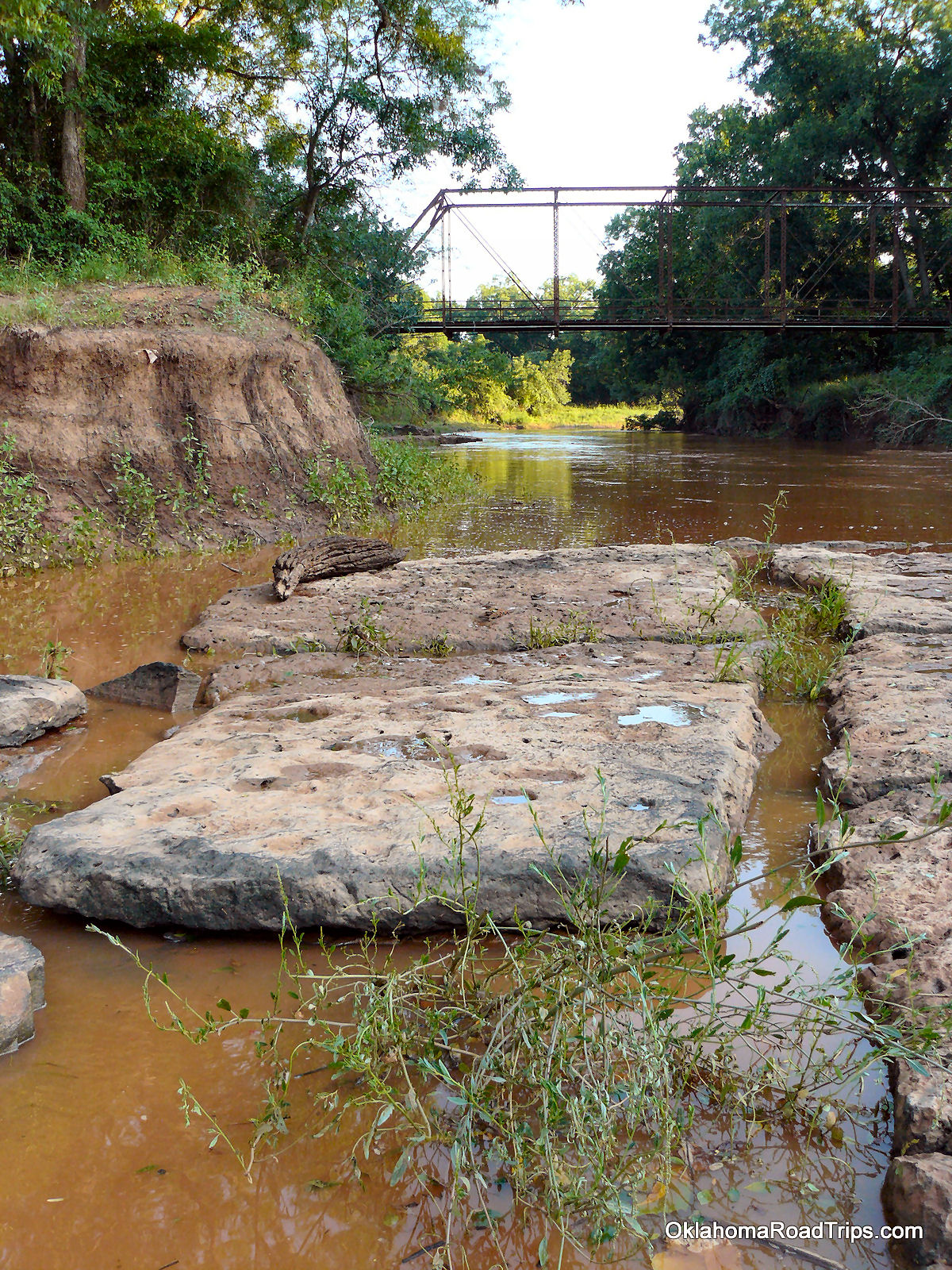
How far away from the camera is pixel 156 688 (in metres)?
4.16

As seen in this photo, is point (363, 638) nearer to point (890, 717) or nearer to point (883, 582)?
point (890, 717)

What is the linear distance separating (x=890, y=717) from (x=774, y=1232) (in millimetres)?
2206

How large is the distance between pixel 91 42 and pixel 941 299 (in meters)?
23.5

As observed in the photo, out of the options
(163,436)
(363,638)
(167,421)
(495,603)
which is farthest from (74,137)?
(363,638)

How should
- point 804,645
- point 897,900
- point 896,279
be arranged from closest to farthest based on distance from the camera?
1. point 897,900
2. point 804,645
3. point 896,279

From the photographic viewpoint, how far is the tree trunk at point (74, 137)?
10.6 meters

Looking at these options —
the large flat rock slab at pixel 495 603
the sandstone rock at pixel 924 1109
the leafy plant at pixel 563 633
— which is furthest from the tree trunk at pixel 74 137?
the sandstone rock at pixel 924 1109

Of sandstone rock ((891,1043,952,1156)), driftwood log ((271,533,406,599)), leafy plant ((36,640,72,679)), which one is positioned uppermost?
driftwood log ((271,533,406,599))

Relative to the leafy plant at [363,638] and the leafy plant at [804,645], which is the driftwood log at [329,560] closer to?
the leafy plant at [363,638]

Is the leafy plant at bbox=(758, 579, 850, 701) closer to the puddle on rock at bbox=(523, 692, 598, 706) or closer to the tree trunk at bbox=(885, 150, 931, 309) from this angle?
the puddle on rock at bbox=(523, 692, 598, 706)

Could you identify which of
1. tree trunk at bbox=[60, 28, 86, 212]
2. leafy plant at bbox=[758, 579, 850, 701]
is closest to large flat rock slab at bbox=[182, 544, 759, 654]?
leafy plant at bbox=[758, 579, 850, 701]

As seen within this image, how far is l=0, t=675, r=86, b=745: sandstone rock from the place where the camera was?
3635 mm

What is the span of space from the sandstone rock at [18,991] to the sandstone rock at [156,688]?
2.00m

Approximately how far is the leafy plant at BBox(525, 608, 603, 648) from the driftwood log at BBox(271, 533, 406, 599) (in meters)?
1.70
